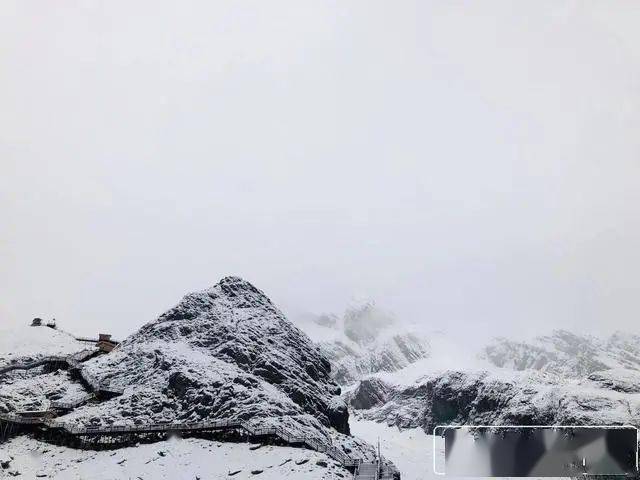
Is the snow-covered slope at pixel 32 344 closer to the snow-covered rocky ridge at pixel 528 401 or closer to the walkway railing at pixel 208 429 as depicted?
the walkway railing at pixel 208 429

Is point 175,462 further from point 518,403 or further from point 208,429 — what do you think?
point 518,403

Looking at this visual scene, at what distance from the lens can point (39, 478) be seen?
50500 mm

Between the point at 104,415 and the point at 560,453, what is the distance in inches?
2176

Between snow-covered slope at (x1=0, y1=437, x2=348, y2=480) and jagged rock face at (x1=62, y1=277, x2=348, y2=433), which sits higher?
jagged rock face at (x1=62, y1=277, x2=348, y2=433)

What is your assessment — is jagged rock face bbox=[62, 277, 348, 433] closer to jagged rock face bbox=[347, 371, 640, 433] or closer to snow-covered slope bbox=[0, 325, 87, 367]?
snow-covered slope bbox=[0, 325, 87, 367]

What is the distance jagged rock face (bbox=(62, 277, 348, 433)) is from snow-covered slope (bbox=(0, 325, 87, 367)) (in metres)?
11.3

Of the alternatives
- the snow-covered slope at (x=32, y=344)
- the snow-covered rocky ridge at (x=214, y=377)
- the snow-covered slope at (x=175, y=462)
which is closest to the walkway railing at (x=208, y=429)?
the snow-covered rocky ridge at (x=214, y=377)

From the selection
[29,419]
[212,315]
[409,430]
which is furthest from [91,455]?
[409,430]

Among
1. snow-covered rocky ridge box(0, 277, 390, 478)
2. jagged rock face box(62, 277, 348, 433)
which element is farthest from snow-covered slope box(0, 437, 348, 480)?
jagged rock face box(62, 277, 348, 433)

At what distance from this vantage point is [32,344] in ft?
265

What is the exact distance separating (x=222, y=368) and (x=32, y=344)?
33732 millimetres

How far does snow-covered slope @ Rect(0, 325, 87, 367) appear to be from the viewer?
7551 cm

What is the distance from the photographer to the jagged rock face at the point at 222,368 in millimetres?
60188

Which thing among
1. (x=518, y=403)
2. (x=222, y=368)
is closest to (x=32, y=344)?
(x=222, y=368)
